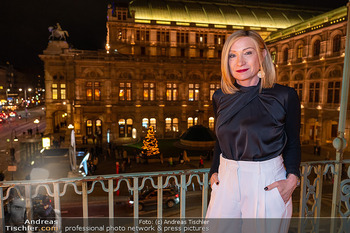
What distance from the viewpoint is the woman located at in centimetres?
261

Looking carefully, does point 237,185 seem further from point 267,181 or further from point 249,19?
point 249,19

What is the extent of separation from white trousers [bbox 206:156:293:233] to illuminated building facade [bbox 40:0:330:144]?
3045 centimetres

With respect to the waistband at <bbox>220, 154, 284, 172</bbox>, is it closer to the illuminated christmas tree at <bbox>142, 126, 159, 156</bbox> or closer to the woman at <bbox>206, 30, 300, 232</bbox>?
the woman at <bbox>206, 30, 300, 232</bbox>

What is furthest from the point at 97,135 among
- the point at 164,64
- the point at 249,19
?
the point at 249,19

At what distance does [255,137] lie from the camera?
2.60m

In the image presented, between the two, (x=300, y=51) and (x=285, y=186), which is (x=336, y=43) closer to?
(x=300, y=51)

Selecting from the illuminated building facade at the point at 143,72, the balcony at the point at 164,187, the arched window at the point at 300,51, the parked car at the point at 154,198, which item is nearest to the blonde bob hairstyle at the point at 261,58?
the balcony at the point at 164,187

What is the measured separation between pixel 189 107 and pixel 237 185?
35.2 metres

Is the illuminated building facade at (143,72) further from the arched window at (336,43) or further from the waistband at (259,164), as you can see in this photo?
the waistband at (259,164)

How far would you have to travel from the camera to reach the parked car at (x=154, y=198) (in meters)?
14.1

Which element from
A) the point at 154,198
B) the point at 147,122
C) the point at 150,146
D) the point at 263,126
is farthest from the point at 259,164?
the point at 147,122

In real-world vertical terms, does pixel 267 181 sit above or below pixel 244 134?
below

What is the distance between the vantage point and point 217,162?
3.23 m

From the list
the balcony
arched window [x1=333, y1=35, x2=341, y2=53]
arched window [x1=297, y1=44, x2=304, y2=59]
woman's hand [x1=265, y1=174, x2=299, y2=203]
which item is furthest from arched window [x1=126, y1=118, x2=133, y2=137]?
woman's hand [x1=265, y1=174, x2=299, y2=203]
